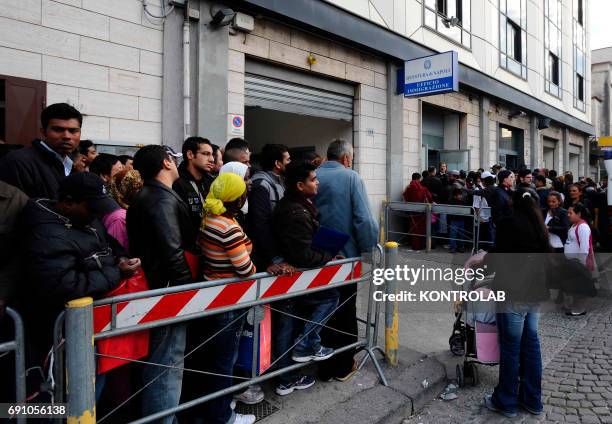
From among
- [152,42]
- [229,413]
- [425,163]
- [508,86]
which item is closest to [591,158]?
[508,86]

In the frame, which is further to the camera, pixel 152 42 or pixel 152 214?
pixel 152 42

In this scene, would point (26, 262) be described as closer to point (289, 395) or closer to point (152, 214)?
point (152, 214)

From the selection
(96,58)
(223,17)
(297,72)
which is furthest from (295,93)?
(96,58)

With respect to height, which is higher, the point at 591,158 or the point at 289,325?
the point at 591,158

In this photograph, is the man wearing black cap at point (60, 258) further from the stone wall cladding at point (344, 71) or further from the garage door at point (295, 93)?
the garage door at point (295, 93)

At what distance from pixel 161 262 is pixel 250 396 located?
4.52ft

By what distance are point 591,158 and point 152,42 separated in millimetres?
32038

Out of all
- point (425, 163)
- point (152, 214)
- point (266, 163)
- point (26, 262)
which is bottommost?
point (26, 262)

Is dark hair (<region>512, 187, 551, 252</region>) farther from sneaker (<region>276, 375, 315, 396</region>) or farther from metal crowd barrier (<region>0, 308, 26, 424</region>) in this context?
metal crowd barrier (<region>0, 308, 26, 424</region>)

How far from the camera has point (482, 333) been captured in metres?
3.49

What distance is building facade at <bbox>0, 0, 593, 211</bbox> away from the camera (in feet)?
18.2

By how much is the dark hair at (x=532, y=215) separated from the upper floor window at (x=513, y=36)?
531 inches

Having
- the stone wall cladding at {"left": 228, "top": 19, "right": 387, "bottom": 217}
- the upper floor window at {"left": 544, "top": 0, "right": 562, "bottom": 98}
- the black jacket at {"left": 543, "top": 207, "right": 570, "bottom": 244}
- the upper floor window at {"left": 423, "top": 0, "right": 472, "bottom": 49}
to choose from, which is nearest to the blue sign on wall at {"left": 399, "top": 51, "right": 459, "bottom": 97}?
the stone wall cladding at {"left": 228, "top": 19, "right": 387, "bottom": 217}

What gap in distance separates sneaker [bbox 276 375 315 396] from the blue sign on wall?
287 inches
